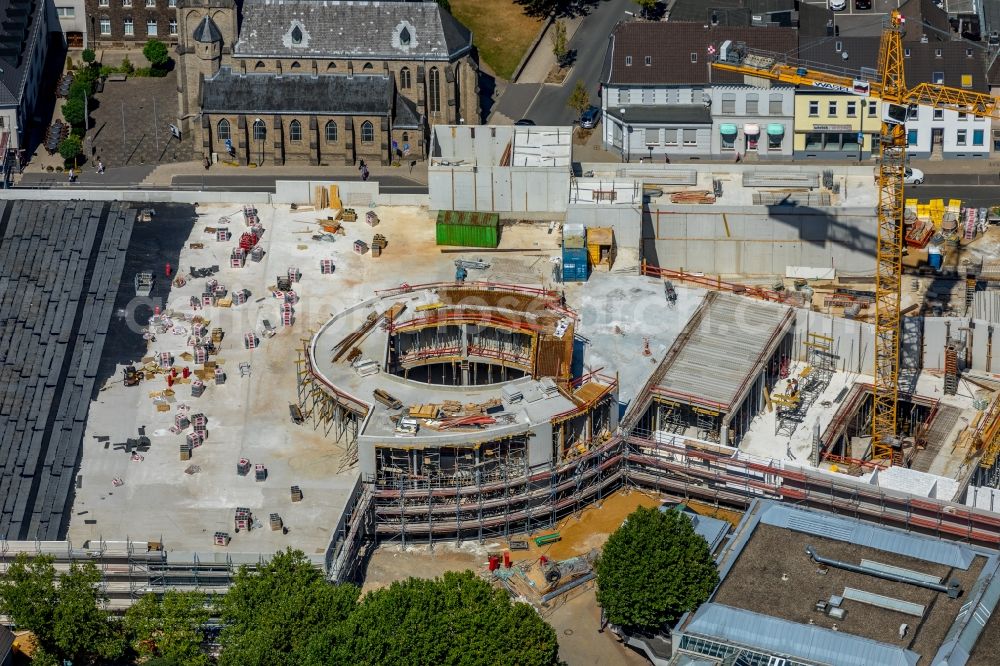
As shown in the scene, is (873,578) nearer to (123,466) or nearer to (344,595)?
(344,595)

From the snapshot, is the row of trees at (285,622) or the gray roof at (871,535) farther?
the gray roof at (871,535)

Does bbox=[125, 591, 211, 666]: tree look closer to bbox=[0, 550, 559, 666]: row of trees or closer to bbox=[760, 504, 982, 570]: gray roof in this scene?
bbox=[0, 550, 559, 666]: row of trees

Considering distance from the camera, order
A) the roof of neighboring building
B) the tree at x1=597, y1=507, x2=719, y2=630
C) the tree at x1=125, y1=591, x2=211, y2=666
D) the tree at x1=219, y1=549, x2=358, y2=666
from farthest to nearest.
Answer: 1. the tree at x1=597, y1=507, x2=719, y2=630
2. the tree at x1=125, y1=591, x2=211, y2=666
3. the tree at x1=219, y1=549, x2=358, y2=666
4. the roof of neighboring building

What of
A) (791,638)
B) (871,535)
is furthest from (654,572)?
(871,535)

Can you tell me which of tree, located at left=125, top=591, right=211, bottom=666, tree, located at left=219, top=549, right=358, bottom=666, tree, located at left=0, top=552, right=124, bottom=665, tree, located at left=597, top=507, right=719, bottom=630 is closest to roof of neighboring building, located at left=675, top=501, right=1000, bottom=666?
tree, located at left=597, top=507, right=719, bottom=630

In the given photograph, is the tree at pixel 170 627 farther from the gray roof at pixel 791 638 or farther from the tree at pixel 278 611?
the gray roof at pixel 791 638

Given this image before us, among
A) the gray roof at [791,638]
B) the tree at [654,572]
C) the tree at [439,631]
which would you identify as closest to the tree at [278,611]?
the tree at [439,631]

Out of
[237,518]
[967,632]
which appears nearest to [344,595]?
[237,518]
